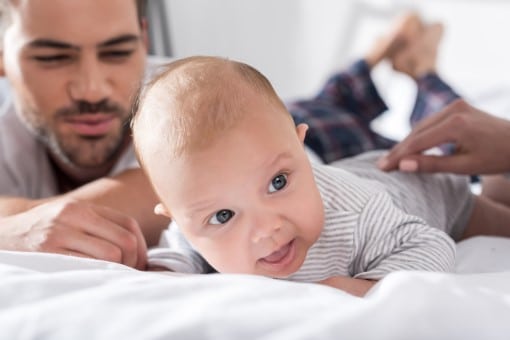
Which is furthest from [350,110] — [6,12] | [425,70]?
[6,12]

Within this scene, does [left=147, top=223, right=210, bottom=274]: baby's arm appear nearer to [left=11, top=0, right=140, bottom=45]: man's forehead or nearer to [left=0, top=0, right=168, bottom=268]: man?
[left=0, top=0, right=168, bottom=268]: man

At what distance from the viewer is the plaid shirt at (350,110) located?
1.38 metres

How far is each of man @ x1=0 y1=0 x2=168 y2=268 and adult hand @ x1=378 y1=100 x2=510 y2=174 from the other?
0.39m

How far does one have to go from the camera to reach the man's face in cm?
115

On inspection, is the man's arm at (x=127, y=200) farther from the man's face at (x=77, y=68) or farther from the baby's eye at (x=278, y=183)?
the baby's eye at (x=278, y=183)

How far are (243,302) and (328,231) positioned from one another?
0.92 ft

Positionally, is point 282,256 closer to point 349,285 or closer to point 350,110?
point 349,285

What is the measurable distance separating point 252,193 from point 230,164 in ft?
0.11

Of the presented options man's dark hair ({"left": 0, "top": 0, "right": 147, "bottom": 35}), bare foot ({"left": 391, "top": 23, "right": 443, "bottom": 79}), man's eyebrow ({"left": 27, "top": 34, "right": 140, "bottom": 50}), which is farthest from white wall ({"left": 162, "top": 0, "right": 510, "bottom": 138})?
man's eyebrow ({"left": 27, "top": 34, "right": 140, "bottom": 50})

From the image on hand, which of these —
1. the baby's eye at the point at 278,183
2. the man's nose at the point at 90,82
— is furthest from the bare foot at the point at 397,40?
the baby's eye at the point at 278,183

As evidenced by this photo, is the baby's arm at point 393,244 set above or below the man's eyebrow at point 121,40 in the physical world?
below

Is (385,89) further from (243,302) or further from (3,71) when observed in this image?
(243,302)

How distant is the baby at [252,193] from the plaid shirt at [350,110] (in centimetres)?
58

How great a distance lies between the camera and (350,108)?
1.53 m
